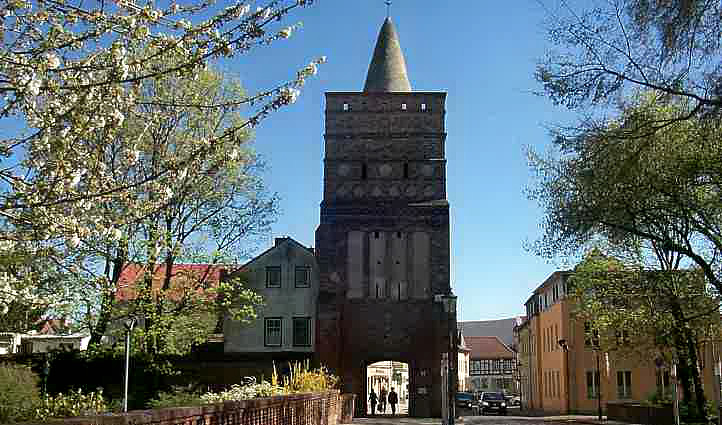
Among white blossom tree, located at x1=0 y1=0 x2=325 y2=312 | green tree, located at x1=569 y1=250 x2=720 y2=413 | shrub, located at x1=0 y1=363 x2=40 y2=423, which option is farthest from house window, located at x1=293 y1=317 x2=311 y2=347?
white blossom tree, located at x1=0 y1=0 x2=325 y2=312

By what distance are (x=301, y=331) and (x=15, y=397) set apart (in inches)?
1055

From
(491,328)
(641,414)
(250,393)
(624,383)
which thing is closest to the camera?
(250,393)

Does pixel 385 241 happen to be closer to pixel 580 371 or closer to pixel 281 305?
pixel 281 305

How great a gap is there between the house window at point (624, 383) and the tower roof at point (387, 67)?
73.6 feet

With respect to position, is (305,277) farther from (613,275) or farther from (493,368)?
(493,368)

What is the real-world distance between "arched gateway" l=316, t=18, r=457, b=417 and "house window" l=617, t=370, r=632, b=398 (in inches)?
600

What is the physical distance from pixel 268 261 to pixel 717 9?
38.8 meters

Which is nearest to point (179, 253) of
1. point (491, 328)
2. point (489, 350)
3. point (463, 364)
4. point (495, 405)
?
point (495, 405)

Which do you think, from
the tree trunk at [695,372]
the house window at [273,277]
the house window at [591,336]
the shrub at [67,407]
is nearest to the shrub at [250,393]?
the shrub at [67,407]

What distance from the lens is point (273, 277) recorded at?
4934cm

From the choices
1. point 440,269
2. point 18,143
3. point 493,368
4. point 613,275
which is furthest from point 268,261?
point 493,368

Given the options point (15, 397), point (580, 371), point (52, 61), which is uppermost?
point (52, 61)

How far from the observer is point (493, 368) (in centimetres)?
12519

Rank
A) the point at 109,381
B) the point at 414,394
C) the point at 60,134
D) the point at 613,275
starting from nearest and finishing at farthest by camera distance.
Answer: the point at 60,134 → the point at 613,275 → the point at 109,381 → the point at 414,394
